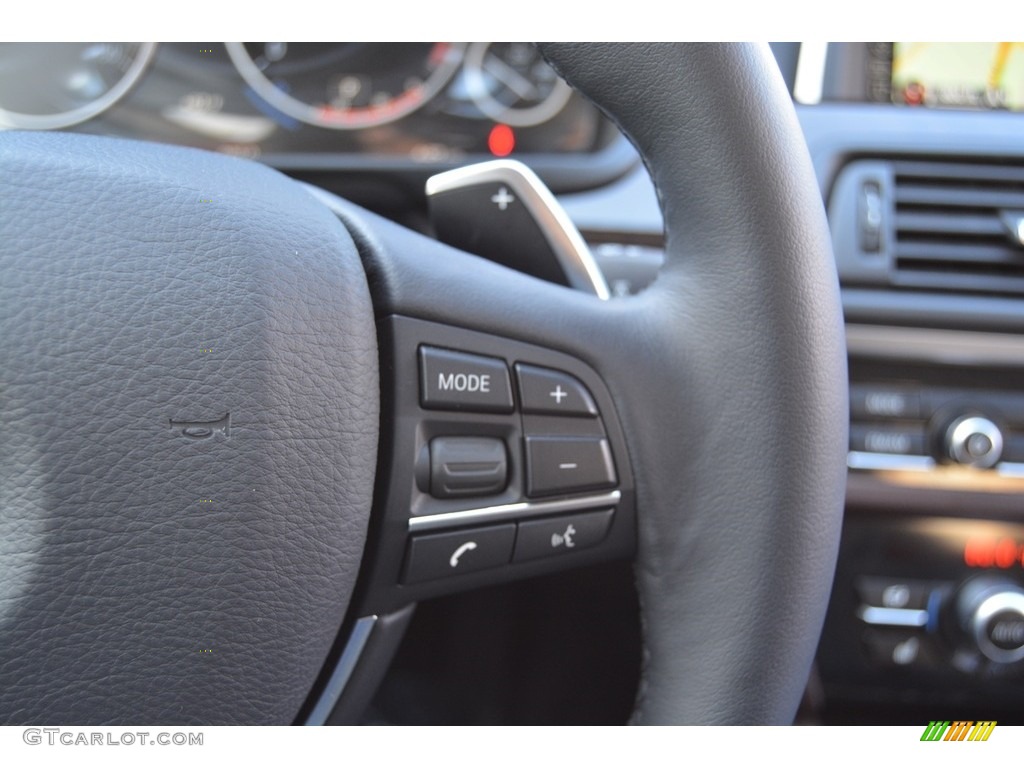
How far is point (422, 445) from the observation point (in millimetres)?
570

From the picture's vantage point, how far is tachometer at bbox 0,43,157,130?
1.29m

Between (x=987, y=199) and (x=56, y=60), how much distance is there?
1.18 metres

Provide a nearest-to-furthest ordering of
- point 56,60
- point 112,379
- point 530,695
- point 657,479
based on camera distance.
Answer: point 112,379
point 657,479
point 530,695
point 56,60

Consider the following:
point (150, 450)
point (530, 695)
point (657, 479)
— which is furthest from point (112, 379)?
point (530, 695)

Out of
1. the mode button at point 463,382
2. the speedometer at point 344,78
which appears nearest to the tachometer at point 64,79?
the speedometer at point 344,78

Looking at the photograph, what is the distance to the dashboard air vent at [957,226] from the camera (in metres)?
1.04

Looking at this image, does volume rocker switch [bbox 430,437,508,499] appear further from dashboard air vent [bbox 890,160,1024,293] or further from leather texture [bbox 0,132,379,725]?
dashboard air vent [bbox 890,160,1024,293]

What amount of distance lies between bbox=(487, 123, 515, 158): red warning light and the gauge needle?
52 millimetres

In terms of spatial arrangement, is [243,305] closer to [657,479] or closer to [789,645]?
[657,479]

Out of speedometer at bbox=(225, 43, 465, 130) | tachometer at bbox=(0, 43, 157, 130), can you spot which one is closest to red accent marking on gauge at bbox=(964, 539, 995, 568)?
speedometer at bbox=(225, 43, 465, 130)

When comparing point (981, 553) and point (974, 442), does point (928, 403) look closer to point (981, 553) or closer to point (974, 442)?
point (974, 442)

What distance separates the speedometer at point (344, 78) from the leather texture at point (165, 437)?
0.78 meters

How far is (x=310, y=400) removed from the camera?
527 millimetres
